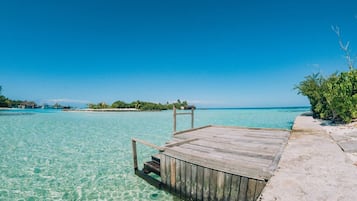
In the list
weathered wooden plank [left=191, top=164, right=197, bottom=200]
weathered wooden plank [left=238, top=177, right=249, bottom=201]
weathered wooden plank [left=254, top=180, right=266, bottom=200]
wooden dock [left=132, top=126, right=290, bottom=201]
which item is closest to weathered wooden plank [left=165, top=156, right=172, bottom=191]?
wooden dock [left=132, top=126, right=290, bottom=201]

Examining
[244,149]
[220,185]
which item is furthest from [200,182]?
[244,149]

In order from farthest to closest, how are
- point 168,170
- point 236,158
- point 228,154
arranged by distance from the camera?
point 168,170 < point 228,154 < point 236,158

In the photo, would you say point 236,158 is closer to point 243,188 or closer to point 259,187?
point 243,188

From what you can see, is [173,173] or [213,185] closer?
[213,185]

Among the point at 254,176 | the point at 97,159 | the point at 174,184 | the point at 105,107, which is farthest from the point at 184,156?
the point at 105,107

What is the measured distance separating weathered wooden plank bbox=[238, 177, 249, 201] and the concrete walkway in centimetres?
46

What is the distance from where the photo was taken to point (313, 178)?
8.58 ft

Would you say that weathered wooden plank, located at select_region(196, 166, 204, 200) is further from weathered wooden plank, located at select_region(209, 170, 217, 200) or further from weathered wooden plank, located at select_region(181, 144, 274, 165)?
weathered wooden plank, located at select_region(181, 144, 274, 165)

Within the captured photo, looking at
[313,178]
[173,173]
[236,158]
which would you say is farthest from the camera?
[173,173]

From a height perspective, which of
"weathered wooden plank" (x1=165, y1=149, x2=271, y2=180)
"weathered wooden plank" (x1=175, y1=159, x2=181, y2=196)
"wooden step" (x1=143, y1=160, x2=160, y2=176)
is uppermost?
"weathered wooden plank" (x1=165, y1=149, x2=271, y2=180)

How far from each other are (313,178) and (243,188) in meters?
1.06

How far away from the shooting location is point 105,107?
68.1m

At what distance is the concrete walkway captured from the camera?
2.15 metres

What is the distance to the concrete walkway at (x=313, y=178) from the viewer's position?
215 cm
